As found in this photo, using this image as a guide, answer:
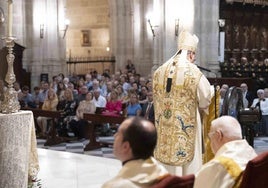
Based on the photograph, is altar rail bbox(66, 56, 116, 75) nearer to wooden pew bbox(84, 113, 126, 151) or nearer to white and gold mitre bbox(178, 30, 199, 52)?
wooden pew bbox(84, 113, 126, 151)

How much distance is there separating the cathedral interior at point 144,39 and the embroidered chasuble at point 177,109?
418 centimetres

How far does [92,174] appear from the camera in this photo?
28.7 ft

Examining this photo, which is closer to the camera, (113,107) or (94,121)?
(94,121)

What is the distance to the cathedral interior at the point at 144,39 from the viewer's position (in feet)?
59.7

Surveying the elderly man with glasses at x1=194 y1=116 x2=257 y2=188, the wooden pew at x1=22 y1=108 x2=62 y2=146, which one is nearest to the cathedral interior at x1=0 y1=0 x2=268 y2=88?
the wooden pew at x1=22 y1=108 x2=62 y2=146

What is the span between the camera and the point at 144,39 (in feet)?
75.8

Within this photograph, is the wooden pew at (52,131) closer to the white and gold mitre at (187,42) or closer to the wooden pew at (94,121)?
the wooden pew at (94,121)

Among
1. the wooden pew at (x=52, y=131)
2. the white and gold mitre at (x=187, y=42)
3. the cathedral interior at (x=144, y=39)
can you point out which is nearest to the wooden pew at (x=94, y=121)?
the cathedral interior at (x=144, y=39)

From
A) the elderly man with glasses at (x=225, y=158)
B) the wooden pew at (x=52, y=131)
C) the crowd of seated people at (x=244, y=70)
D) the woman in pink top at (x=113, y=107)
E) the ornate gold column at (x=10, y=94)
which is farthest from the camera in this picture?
the crowd of seated people at (x=244, y=70)

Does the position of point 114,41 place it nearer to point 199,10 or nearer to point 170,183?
point 199,10

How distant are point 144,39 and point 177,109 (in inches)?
640

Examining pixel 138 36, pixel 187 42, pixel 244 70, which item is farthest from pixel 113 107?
pixel 138 36

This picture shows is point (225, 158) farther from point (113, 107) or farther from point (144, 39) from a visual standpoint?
point (144, 39)

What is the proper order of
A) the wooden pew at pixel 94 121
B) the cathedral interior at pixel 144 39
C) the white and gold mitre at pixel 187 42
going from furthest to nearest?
1. the cathedral interior at pixel 144 39
2. the wooden pew at pixel 94 121
3. the white and gold mitre at pixel 187 42
